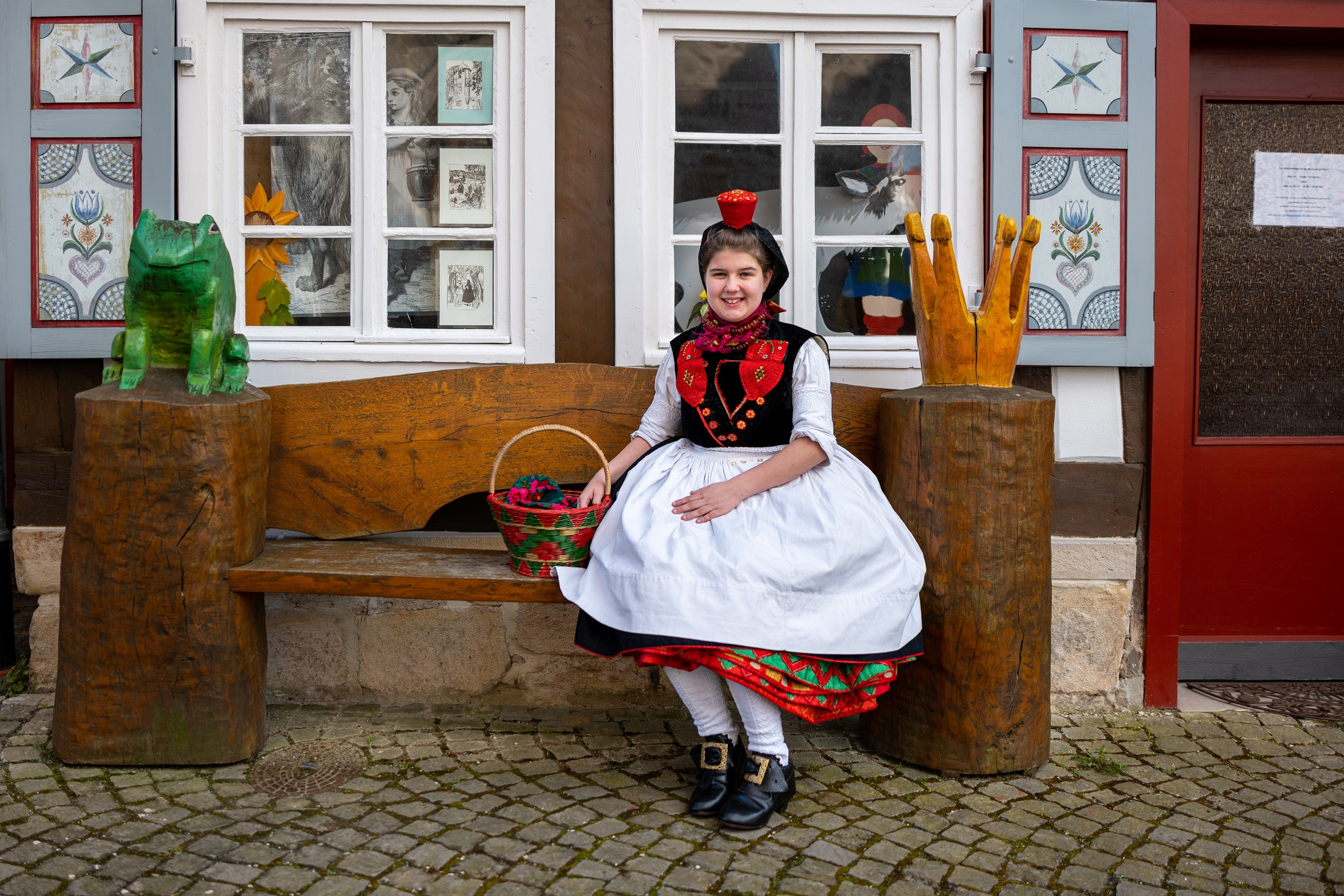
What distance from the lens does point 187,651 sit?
2945mm

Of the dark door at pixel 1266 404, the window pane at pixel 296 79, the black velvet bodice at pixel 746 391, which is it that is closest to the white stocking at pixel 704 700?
the black velvet bodice at pixel 746 391

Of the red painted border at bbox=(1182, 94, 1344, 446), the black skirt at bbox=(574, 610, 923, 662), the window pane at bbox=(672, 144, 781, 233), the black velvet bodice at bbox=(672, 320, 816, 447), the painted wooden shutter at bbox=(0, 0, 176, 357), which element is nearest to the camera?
the black skirt at bbox=(574, 610, 923, 662)

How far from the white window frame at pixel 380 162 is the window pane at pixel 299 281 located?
0.15 ft

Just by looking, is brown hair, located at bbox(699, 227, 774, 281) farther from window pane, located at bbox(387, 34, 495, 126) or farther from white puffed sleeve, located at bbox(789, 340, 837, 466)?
window pane, located at bbox(387, 34, 495, 126)

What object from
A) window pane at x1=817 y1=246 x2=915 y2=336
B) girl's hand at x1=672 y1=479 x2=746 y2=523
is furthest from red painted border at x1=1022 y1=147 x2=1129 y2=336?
girl's hand at x1=672 y1=479 x2=746 y2=523

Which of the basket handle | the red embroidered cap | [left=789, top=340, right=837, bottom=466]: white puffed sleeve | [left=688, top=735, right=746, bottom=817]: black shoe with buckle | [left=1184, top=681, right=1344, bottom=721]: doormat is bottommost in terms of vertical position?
[left=1184, top=681, right=1344, bottom=721]: doormat

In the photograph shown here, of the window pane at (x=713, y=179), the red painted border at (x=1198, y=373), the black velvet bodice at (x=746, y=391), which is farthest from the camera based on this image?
the red painted border at (x=1198, y=373)

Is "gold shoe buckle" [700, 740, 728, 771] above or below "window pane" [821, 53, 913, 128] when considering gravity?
below

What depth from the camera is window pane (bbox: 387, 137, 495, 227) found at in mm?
3674

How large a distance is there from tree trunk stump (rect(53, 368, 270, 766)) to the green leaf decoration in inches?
29.7

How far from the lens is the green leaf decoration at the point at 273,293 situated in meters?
3.70

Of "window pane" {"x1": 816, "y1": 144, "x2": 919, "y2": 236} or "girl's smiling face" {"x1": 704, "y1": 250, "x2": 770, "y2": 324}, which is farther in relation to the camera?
"window pane" {"x1": 816, "y1": 144, "x2": 919, "y2": 236}

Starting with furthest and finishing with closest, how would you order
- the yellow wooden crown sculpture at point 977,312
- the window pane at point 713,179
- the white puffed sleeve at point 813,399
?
the window pane at point 713,179
the yellow wooden crown sculpture at point 977,312
the white puffed sleeve at point 813,399

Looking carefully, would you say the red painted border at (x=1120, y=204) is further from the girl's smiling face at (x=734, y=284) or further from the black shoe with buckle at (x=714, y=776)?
the black shoe with buckle at (x=714, y=776)
